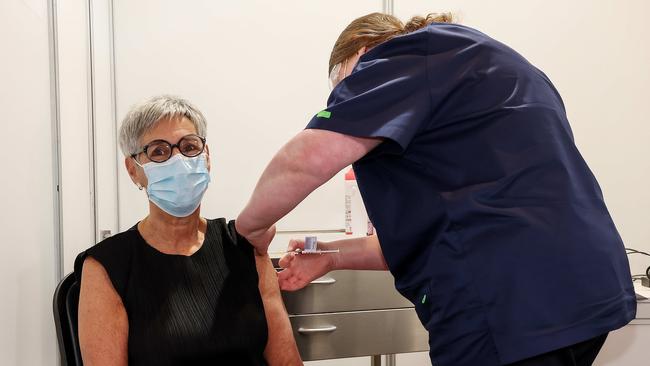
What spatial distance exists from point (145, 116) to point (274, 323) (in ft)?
2.09

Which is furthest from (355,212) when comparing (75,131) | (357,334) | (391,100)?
(391,100)

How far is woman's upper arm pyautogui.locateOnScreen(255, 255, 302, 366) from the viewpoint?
137cm

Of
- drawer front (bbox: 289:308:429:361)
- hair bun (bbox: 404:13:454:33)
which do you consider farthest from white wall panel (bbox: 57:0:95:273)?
hair bun (bbox: 404:13:454:33)

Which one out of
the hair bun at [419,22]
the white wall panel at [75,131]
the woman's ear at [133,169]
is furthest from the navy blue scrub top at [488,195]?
the white wall panel at [75,131]

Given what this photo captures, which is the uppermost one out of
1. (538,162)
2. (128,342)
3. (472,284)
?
(538,162)

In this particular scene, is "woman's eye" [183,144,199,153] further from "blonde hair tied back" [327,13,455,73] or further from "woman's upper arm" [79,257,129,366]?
"blonde hair tied back" [327,13,455,73]

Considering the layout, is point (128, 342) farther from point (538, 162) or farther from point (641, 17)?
point (641, 17)

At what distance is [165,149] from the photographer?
135 centimetres

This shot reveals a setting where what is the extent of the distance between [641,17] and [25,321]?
291cm

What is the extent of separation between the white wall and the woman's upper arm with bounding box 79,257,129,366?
0.40 ft

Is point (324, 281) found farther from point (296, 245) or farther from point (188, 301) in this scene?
point (188, 301)

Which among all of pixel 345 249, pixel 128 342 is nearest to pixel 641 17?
pixel 345 249

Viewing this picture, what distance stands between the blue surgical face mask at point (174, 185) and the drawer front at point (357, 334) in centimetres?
81

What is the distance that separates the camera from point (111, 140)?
6.87 feet
